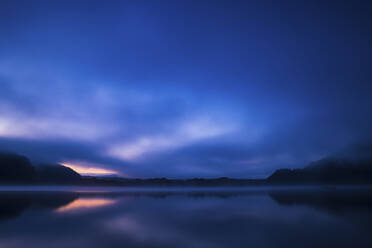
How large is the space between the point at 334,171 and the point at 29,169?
20719cm

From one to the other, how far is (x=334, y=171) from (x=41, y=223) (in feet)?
657

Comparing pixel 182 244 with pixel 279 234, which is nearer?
pixel 182 244

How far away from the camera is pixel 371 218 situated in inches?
512

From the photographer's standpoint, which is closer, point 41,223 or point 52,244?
point 52,244

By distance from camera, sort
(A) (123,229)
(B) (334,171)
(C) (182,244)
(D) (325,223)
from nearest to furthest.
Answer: (C) (182,244)
(A) (123,229)
(D) (325,223)
(B) (334,171)

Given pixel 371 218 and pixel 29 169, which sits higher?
pixel 29 169

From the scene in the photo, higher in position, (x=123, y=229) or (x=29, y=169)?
(x=29, y=169)

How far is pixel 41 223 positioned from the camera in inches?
468

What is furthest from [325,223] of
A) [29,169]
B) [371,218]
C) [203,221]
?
[29,169]

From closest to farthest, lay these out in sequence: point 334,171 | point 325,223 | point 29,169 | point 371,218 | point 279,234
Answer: point 279,234 < point 325,223 < point 371,218 < point 29,169 < point 334,171

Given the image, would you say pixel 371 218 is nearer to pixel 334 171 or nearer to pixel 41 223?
pixel 41 223

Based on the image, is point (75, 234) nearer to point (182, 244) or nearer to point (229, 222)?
point (182, 244)

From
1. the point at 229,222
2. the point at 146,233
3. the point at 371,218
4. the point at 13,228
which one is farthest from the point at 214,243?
the point at 371,218

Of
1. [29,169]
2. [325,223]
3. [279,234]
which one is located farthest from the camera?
[29,169]
